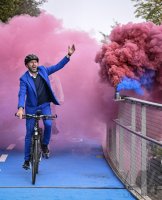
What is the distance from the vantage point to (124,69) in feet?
34.9

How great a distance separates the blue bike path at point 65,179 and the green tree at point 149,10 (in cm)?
1716

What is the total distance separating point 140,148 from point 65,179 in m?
1.70

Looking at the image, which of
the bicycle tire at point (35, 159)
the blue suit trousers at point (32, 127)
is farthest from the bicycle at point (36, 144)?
the blue suit trousers at point (32, 127)

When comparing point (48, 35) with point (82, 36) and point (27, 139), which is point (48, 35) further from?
point (27, 139)

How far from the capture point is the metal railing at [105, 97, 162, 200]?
8.13 metres

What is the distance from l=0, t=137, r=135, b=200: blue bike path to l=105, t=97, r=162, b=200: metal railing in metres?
0.26

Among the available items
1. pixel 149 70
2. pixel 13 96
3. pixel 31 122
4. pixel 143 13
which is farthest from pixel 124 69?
pixel 143 13

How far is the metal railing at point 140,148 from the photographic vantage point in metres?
8.13

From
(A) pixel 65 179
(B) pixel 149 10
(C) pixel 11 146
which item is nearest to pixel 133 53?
(A) pixel 65 179

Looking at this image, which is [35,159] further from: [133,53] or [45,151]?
[133,53]

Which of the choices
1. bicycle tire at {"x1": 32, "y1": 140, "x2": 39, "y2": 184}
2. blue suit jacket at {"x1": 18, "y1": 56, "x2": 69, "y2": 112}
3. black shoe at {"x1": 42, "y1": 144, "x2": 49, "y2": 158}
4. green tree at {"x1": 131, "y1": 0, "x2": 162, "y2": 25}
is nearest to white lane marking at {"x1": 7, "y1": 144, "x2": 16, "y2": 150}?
black shoe at {"x1": 42, "y1": 144, "x2": 49, "y2": 158}

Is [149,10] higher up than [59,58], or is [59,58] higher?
[149,10]

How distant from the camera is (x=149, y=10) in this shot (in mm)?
31500

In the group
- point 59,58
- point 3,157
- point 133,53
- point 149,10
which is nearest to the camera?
point 133,53
